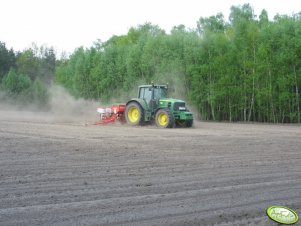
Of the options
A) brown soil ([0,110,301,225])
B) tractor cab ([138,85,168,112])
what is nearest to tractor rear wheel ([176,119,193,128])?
tractor cab ([138,85,168,112])

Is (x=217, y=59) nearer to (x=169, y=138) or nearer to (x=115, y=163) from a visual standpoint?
(x=169, y=138)

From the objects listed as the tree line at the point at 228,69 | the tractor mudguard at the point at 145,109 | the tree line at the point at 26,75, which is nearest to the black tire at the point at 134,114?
the tractor mudguard at the point at 145,109

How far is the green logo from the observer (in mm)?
4611

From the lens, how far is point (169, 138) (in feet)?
46.9

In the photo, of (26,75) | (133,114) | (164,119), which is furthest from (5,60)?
(164,119)

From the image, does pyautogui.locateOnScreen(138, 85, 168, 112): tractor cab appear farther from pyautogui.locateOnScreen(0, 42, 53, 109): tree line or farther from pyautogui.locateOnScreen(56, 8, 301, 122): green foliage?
pyautogui.locateOnScreen(0, 42, 53, 109): tree line

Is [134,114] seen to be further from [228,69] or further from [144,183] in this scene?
[144,183]

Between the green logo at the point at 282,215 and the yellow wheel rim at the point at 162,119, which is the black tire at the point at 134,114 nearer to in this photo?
the yellow wheel rim at the point at 162,119

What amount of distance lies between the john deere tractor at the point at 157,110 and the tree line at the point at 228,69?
954 centimetres

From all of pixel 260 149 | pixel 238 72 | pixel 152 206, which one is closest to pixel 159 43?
pixel 238 72

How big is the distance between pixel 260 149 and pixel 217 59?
18570 millimetres

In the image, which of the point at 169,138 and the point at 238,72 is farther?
the point at 238,72

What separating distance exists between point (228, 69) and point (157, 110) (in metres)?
11.1

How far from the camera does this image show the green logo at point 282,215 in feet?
15.1
